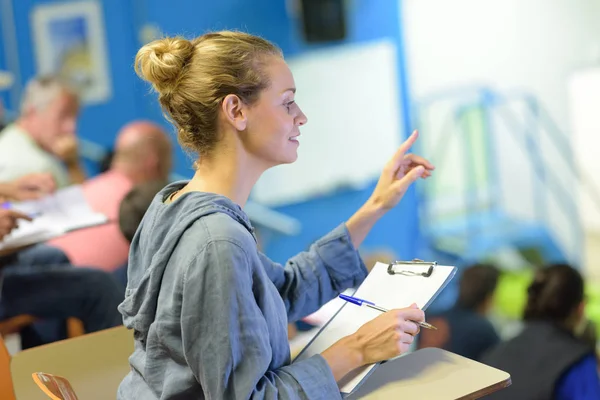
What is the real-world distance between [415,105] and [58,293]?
3924 mm

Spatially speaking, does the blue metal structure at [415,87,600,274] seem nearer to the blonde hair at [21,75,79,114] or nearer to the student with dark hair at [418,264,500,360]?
the student with dark hair at [418,264,500,360]

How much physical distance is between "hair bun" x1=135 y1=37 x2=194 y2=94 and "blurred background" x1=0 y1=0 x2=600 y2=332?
3.28 m

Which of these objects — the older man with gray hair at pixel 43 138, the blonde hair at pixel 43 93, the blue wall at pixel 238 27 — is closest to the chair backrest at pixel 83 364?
the older man with gray hair at pixel 43 138

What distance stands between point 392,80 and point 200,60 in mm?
4506

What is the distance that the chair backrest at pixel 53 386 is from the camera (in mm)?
1366

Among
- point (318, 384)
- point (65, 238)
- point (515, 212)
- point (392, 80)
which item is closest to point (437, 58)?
point (392, 80)

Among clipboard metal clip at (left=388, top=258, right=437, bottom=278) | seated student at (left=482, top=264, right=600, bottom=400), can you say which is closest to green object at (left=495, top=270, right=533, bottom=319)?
seated student at (left=482, top=264, right=600, bottom=400)

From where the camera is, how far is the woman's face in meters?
1.44

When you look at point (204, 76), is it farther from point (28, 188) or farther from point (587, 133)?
point (587, 133)

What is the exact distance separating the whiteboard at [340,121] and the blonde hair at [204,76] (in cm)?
384

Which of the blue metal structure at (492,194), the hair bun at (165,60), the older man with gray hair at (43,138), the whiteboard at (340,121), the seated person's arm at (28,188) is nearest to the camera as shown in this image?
the hair bun at (165,60)

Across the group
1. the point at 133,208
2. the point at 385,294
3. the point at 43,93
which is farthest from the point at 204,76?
the point at 43,93

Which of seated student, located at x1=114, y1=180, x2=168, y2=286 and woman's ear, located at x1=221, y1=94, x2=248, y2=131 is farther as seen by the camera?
seated student, located at x1=114, y1=180, x2=168, y2=286

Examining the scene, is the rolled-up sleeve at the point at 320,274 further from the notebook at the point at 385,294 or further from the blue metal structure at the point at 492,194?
the blue metal structure at the point at 492,194
